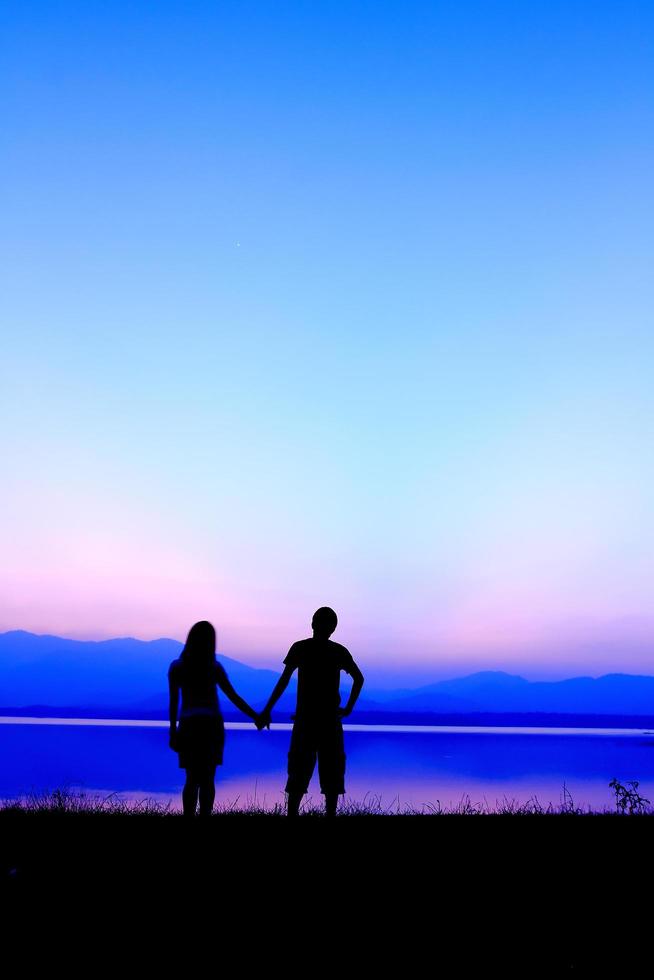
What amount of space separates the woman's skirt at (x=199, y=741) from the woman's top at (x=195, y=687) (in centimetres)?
7

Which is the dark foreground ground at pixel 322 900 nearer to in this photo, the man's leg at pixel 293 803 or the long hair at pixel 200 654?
the man's leg at pixel 293 803

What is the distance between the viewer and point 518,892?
22.9 ft

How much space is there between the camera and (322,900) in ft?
21.2

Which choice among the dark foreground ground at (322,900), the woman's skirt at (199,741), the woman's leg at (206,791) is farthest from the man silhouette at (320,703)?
the woman's leg at (206,791)

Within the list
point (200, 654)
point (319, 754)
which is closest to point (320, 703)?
point (319, 754)

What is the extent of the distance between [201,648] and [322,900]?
3.28m

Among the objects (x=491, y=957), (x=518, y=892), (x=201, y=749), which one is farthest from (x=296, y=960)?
(x=201, y=749)

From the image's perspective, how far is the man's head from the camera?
395 inches

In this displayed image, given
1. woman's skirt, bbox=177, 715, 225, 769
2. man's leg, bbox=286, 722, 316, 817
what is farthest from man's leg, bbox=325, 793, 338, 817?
woman's skirt, bbox=177, 715, 225, 769

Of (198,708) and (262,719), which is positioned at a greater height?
(198,708)

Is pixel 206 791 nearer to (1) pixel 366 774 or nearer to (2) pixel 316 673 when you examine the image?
(2) pixel 316 673

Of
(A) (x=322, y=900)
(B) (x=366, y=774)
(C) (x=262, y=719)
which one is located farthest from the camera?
(B) (x=366, y=774)

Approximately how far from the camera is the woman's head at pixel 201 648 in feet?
30.4

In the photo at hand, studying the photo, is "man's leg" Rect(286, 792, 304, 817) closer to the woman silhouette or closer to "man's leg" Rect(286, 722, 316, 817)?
"man's leg" Rect(286, 722, 316, 817)
